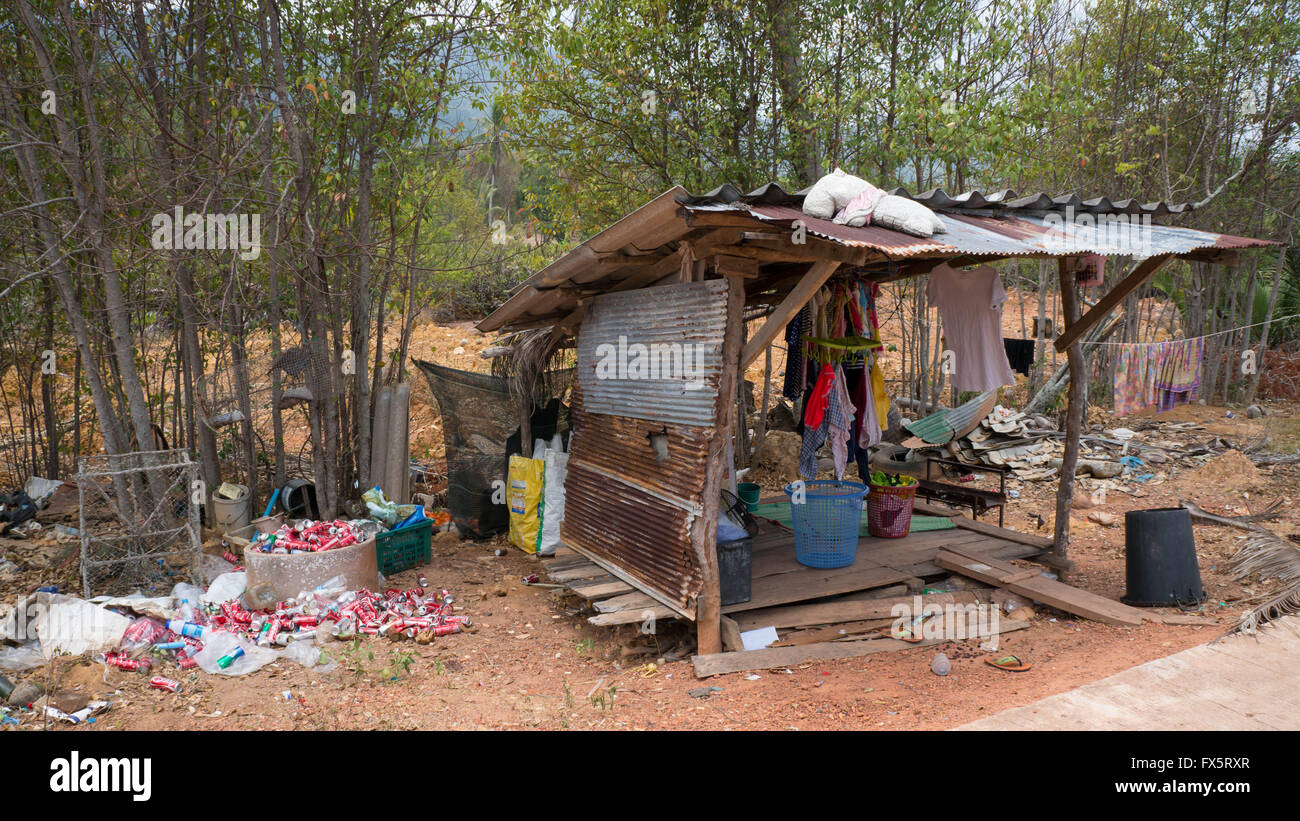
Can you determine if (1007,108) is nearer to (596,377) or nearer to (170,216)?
(596,377)

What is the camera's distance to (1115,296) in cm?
615

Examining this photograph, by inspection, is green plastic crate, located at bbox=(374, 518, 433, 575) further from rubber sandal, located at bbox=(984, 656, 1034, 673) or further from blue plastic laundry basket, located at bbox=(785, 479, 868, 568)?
rubber sandal, located at bbox=(984, 656, 1034, 673)

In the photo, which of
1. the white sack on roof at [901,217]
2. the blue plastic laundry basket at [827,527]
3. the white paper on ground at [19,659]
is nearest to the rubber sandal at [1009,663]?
the blue plastic laundry basket at [827,527]

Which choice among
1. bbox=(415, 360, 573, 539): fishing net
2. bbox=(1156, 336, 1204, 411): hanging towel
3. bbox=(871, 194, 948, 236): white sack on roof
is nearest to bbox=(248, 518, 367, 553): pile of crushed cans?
bbox=(415, 360, 573, 539): fishing net

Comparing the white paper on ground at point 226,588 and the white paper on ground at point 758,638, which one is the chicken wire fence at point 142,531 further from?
the white paper on ground at point 758,638

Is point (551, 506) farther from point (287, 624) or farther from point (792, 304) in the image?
point (792, 304)

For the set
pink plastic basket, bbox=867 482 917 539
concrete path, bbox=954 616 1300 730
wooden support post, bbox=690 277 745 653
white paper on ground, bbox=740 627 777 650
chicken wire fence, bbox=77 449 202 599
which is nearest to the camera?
concrete path, bbox=954 616 1300 730

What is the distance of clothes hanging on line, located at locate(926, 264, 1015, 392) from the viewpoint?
6.50 metres

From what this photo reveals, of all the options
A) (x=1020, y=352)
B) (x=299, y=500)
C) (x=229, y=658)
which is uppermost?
(x=1020, y=352)

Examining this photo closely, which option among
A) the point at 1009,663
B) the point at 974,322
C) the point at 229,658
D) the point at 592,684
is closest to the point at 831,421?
the point at 974,322

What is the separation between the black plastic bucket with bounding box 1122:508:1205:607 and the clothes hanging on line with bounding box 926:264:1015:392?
5.01 ft

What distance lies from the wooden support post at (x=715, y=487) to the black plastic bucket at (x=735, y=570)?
0.24 meters

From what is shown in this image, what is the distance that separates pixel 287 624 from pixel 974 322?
5.71 m

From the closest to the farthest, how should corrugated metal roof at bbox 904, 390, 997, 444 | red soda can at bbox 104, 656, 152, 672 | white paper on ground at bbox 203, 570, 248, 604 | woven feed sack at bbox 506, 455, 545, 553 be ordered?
red soda can at bbox 104, 656, 152, 672 < white paper on ground at bbox 203, 570, 248, 604 < woven feed sack at bbox 506, 455, 545, 553 < corrugated metal roof at bbox 904, 390, 997, 444
